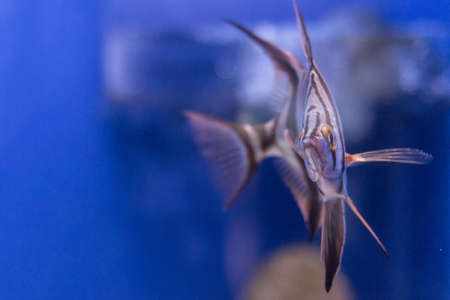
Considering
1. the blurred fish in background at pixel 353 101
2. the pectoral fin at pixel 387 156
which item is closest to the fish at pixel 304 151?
the pectoral fin at pixel 387 156

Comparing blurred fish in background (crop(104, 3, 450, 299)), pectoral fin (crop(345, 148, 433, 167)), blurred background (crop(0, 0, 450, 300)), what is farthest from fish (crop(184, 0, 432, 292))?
blurred background (crop(0, 0, 450, 300))

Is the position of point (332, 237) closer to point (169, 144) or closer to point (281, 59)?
point (281, 59)

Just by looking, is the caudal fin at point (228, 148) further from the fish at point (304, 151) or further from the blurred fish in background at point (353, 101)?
the blurred fish in background at point (353, 101)

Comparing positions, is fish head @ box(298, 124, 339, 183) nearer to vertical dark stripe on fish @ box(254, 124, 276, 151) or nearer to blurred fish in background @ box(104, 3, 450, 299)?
vertical dark stripe on fish @ box(254, 124, 276, 151)

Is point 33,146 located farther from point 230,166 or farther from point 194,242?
point 230,166

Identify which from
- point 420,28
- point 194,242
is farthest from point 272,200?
point 420,28
